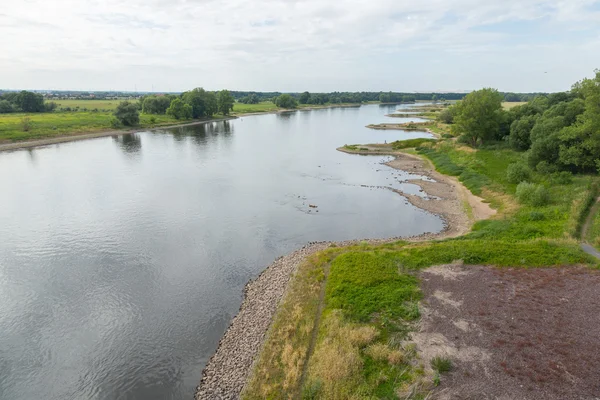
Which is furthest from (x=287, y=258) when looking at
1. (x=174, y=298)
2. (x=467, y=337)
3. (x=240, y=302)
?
(x=467, y=337)

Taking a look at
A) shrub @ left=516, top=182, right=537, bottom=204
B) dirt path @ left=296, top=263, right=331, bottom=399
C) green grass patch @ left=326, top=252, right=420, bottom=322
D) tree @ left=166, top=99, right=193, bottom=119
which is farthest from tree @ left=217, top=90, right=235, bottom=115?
dirt path @ left=296, top=263, right=331, bottom=399

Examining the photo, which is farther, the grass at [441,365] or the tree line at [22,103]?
the tree line at [22,103]

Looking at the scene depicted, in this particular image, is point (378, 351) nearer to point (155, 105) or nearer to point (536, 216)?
point (536, 216)

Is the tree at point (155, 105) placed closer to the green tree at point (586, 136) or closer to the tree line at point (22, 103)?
the tree line at point (22, 103)

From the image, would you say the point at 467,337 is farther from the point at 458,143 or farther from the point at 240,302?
the point at 458,143

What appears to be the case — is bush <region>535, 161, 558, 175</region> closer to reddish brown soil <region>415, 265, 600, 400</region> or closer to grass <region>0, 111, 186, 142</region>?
reddish brown soil <region>415, 265, 600, 400</region>

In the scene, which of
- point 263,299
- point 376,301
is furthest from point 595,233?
point 263,299

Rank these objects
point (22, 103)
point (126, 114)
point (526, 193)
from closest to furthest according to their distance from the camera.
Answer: point (526, 193) < point (126, 114) < point (22, 103)

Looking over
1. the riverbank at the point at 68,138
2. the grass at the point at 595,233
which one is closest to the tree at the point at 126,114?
the riverbank at the point at 68,138
